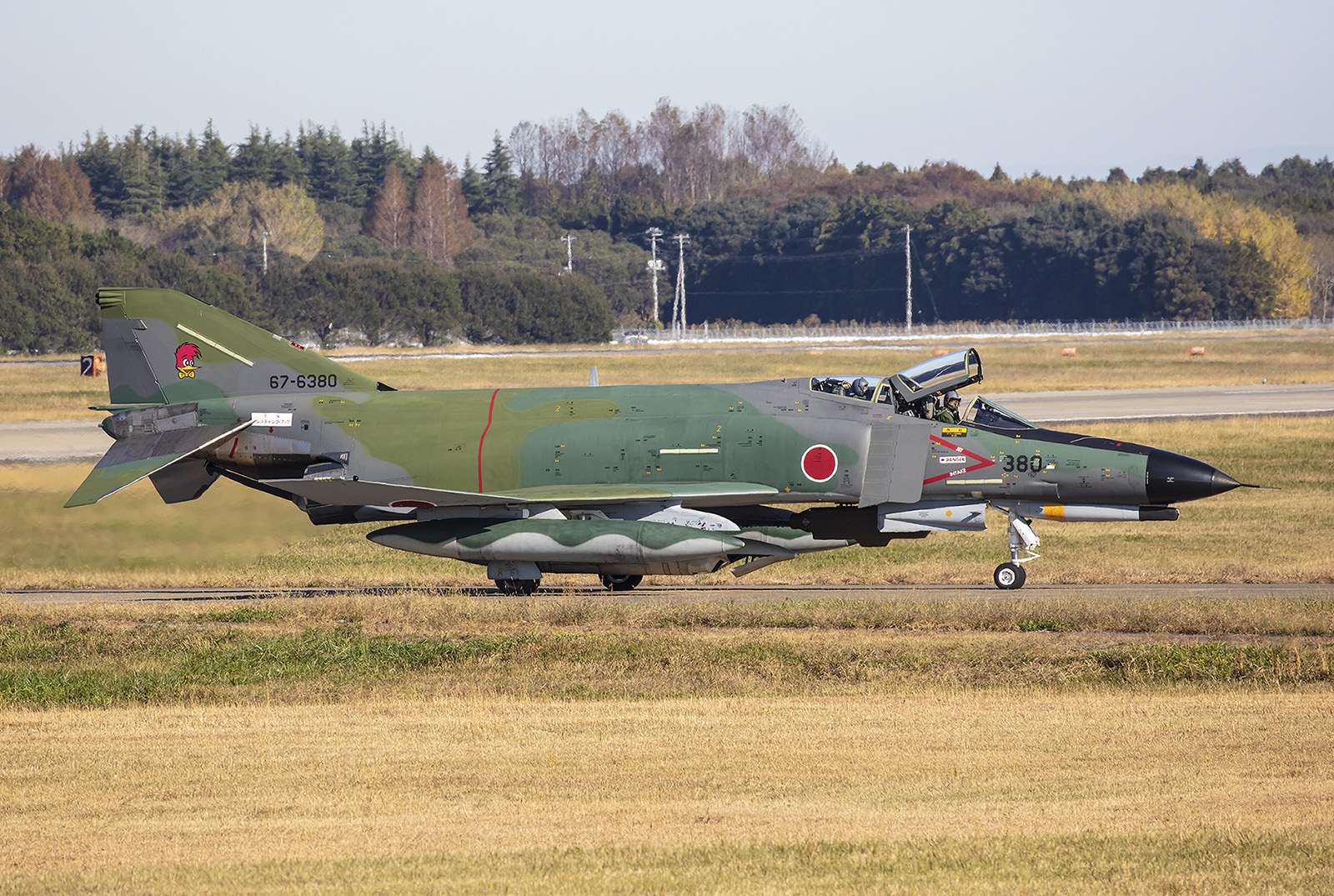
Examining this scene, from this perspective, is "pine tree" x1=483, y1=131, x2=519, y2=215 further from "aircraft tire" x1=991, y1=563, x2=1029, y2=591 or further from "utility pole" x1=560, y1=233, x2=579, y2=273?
"aircraft tire" x1=991, y1=563, x2=1029, y2=591

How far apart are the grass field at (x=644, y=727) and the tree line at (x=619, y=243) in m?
86.2

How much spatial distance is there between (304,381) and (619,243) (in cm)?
14430

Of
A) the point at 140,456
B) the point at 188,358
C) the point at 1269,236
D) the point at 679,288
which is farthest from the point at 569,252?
the point at 140,456

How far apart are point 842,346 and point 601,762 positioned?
93026mm

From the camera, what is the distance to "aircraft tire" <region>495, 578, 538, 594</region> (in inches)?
734

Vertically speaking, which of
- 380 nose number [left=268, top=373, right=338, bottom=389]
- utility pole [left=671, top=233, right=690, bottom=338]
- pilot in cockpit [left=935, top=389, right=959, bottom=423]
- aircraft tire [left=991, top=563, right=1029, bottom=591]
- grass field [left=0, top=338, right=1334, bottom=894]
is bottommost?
aircraft tire [left=991, top=563, right=1029, bottom=591]

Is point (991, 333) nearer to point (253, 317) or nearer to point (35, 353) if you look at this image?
point (253, 317)

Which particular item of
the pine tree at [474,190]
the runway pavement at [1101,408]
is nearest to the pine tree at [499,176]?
the pine tree at [474,190]

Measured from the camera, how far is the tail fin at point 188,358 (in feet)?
66.8

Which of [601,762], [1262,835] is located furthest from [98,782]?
[1262,835]

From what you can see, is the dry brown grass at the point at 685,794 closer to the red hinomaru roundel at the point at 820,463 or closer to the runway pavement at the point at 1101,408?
the red hinomaru roundel at the point at 820,463

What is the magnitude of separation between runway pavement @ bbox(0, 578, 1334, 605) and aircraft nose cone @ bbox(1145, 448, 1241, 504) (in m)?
1.25

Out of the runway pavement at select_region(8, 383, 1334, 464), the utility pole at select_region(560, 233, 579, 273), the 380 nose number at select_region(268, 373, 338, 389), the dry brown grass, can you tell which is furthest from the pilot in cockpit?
the utility pole at select_region(560, 233, 579, 273)

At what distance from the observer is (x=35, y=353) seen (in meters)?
87.8
